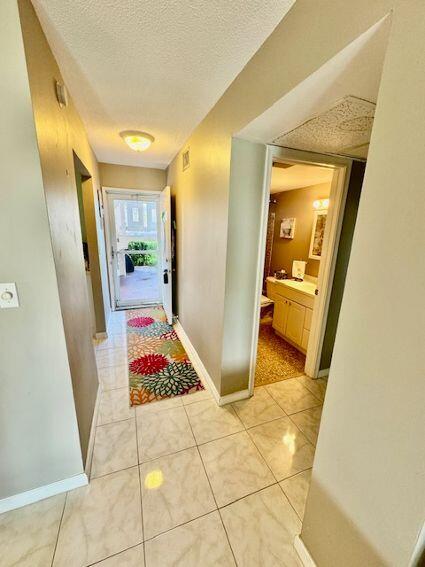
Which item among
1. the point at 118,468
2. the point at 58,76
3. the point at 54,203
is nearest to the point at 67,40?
the point at 58,76

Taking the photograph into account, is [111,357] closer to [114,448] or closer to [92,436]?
[92,436]

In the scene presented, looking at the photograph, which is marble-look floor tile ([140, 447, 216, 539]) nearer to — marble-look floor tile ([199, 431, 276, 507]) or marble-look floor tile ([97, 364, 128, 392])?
marble-look floor tile ([199, 431, 276, 507])

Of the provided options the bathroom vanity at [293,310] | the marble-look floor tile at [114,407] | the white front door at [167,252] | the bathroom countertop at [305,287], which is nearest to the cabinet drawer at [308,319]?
the bathroom vanity at [293,310]

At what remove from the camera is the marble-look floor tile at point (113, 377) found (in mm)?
2203

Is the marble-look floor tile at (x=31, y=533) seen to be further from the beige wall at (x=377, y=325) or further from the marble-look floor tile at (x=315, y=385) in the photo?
the marble-look floor tile at (x=315, y=385)

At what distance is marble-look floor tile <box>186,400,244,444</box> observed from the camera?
1.72 m

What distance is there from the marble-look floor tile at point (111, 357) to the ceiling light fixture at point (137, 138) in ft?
7.54

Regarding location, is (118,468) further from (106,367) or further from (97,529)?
(106,367)

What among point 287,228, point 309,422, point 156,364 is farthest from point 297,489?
point 287,228

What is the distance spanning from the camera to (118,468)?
4.80ft

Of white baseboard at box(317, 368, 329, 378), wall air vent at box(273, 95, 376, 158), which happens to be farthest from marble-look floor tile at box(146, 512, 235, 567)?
wall air vent at box(273, 95, 376, 158)

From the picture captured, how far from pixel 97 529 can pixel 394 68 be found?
2.21 m

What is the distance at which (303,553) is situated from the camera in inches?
42.4

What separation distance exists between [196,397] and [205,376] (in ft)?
0.79
